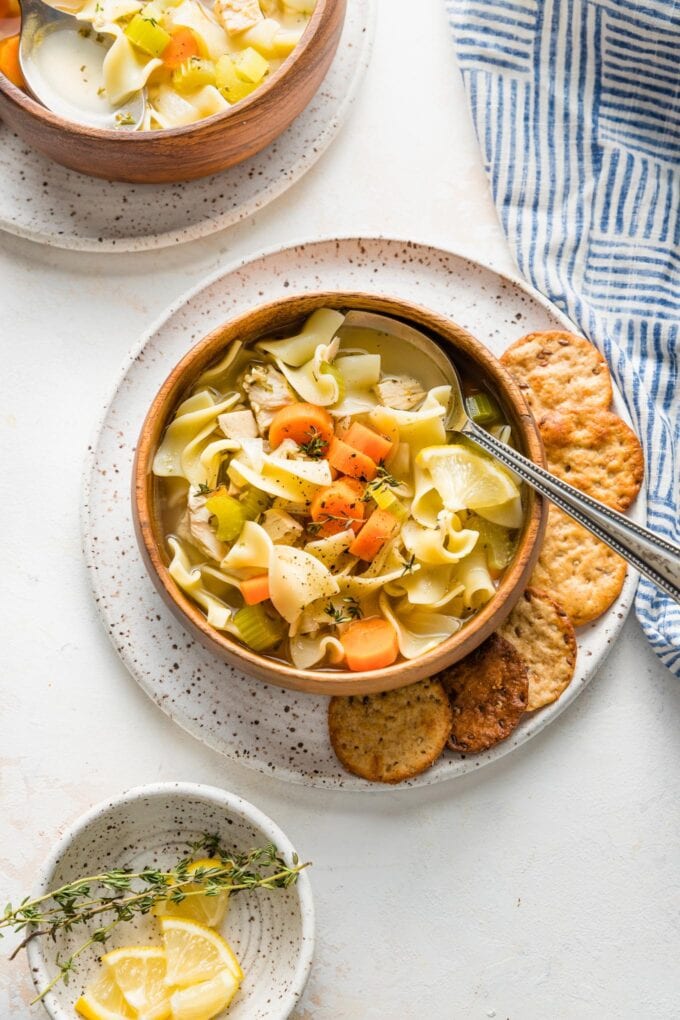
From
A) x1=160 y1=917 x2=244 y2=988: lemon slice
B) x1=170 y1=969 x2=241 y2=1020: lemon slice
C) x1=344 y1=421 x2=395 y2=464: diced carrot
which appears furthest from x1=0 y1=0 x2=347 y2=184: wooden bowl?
x1=170 y1=969 x2=241 y2=1020: lemon slice

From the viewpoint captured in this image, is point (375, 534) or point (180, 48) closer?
point (375, 534)

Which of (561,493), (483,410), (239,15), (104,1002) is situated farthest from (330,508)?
(239,15)

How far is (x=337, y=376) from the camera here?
397 centimetres

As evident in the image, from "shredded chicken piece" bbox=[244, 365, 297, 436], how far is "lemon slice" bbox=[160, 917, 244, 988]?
156 centimetres

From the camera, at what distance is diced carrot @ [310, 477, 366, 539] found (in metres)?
3.86

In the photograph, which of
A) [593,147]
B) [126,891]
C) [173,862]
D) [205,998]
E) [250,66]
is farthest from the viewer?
[593,147]

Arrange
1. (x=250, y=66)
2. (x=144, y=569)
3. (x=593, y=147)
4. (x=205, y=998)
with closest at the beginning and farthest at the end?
(x=205, y=998) < (x=144, y=569) < (x=250, y=66) < (x=593, y=147)

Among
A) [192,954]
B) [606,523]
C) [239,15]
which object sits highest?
[239,15]

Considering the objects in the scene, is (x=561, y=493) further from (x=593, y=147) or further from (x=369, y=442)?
(x=593, y=147)

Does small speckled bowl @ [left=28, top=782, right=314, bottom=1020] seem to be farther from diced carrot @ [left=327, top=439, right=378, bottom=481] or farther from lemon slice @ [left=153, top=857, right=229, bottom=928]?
diced carrot @ [left=327, top=439, right=378, bottom=481]

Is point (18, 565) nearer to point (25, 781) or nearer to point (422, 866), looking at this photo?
point (25, 781)

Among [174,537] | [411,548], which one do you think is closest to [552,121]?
[411,548]

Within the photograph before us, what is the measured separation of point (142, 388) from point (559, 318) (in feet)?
4.68

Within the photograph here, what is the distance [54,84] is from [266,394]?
4.46 feet
